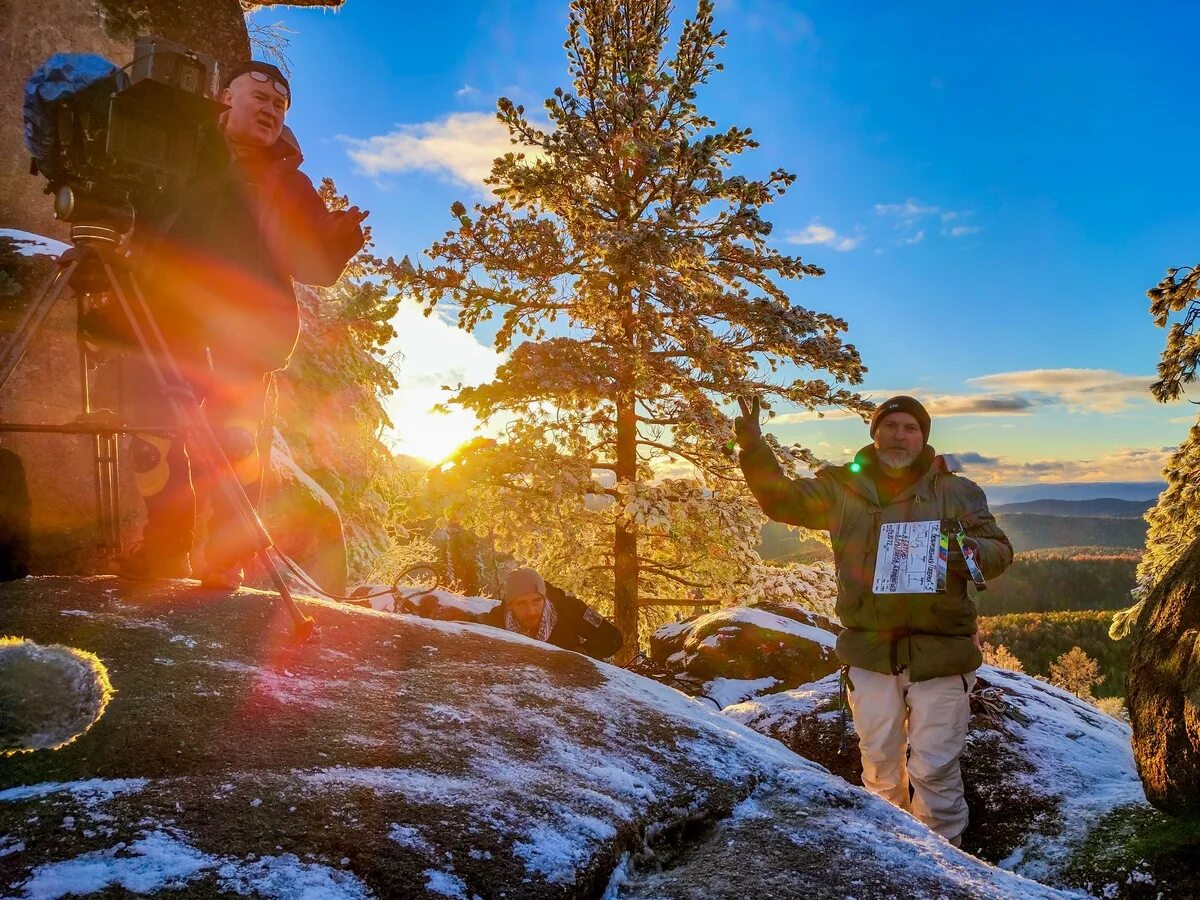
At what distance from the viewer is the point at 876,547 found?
13.8 feet

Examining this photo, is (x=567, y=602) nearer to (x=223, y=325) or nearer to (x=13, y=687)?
(x=223, y=325)

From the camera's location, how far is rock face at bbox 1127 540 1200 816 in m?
3.75

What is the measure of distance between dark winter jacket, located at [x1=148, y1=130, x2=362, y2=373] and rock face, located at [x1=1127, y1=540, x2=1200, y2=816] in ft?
17.4

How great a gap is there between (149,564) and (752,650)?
797 centimetres

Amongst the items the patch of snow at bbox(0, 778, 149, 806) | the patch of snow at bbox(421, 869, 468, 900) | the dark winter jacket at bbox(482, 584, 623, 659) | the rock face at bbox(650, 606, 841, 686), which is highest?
the patch of snow at bbox(0, 778, 149, 806)

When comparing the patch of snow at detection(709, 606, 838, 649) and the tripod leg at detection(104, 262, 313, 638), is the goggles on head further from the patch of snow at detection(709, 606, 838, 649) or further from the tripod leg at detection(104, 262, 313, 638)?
the patch of snow at detection(709, 606, 838, 649)

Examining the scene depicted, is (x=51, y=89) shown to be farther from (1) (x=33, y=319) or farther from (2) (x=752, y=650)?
(2) (x=752, y=650)

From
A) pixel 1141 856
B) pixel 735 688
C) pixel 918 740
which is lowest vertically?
pixel 735 688

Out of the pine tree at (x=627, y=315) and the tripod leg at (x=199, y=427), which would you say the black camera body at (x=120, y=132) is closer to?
the tripod leg at (x=199, y=427)

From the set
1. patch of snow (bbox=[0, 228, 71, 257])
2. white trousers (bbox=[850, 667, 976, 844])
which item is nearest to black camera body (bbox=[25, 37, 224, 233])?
patch of snow (bbox=[0, 228, 71, 257])

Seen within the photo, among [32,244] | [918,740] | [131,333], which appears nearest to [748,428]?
[918,740]

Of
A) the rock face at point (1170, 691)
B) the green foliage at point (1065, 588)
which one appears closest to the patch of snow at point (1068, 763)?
the rock face at point (1170, 691)

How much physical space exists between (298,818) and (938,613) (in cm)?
360

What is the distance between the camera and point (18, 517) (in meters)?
3.78
